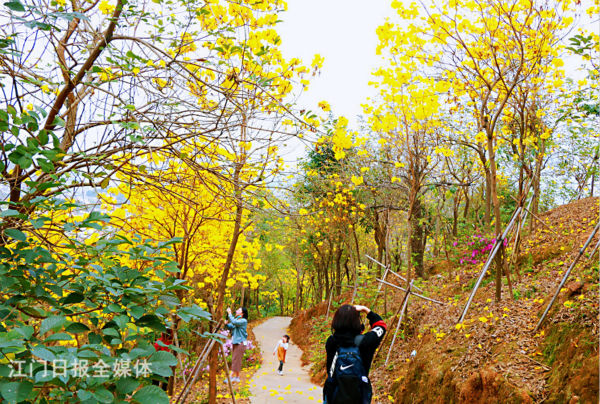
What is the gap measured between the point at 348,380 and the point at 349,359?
147 millimetres

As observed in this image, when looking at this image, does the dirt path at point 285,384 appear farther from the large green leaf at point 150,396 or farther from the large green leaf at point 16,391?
the large green leaf at point 16,391

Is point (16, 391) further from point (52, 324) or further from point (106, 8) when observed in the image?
point (106, 8)

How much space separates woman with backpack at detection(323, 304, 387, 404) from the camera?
9.28ft

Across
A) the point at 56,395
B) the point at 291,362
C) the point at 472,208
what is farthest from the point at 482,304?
the point at 472,208

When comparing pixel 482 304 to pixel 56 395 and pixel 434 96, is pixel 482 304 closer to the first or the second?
pixel 434 96

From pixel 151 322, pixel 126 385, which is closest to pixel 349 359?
pixel 151 322

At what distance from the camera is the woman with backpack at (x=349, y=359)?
2.83 meters

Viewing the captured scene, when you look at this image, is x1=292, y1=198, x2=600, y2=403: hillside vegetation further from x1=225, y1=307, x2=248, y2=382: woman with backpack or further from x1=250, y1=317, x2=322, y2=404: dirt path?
x1=225, y1=307, x2=248, y2=382: woman with backpack

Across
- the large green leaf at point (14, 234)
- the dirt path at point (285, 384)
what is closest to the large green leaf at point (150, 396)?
the large green leaf at point (14, 234)

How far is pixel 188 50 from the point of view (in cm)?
290

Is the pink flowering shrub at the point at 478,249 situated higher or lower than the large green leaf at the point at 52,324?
higher

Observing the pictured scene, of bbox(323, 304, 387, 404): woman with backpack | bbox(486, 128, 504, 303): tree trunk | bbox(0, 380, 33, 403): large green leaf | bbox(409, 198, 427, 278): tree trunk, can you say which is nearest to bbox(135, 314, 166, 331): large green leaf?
bbox(0, 380, 33, 403): large green leaf

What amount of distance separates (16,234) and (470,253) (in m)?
9.15

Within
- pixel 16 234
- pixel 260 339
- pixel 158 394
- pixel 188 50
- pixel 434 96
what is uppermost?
pixel 434 96
